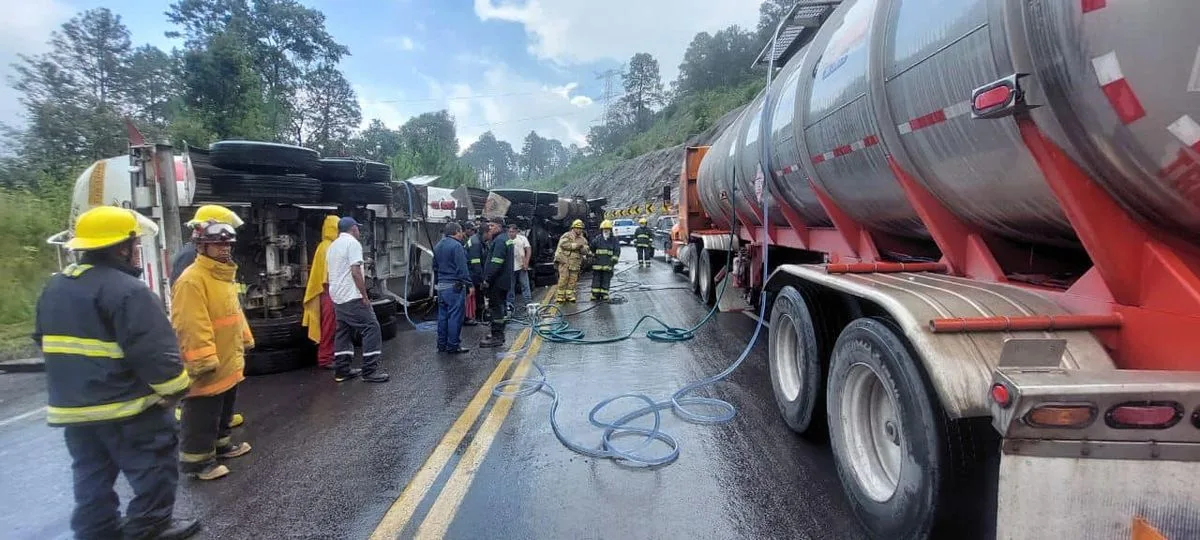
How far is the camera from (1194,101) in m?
1.70

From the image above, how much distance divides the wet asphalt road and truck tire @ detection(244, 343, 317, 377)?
23 cm

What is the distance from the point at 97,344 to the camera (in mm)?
2758

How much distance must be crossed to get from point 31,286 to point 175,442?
10616 mm

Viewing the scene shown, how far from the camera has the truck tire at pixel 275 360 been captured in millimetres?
6312

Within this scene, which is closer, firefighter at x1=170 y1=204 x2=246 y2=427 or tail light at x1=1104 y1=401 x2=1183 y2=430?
tail light at x1=1104 y1=401 x2=1183 y2=430

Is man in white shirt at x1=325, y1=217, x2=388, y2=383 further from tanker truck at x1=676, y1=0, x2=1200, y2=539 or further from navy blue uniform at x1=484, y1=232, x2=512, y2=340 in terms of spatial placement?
tanker truck at x1=676, y1=0, x2=1200, y2=539

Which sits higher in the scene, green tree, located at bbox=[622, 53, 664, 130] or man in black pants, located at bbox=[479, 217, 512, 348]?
green tree, located at bbox=[622, 53, 664, 130]

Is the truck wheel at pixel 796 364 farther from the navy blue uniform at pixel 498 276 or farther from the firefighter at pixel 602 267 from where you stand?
the firefighter at pixel 602 267

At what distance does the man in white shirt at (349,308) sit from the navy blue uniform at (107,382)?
3143mm

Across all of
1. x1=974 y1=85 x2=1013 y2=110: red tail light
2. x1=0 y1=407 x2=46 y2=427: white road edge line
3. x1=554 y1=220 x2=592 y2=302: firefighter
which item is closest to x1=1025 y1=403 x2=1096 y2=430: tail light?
x1=974 y1=85 x2=1013 y2=110: red tail light

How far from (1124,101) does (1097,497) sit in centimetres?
120

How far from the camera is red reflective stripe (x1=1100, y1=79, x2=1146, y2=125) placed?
72.7 inches

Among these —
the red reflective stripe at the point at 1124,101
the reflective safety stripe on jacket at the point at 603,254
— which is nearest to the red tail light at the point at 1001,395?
the red reflective stripe at the point at 1124,101

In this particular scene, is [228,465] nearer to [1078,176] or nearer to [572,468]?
[572,468]
